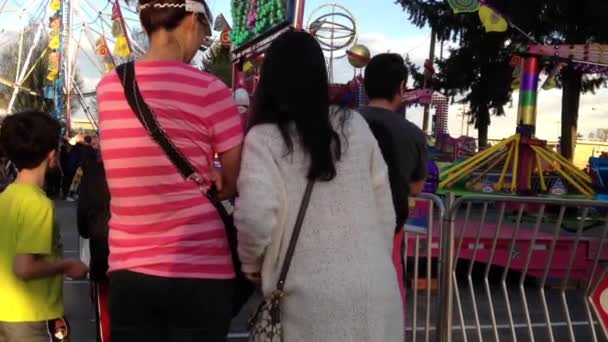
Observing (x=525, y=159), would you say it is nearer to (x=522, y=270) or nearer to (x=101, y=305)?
(x=522, y=270)

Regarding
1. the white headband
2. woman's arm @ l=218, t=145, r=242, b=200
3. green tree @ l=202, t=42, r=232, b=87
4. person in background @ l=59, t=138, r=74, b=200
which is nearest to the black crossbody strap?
woman's arm @ l=218, t=145, r=242, b=200

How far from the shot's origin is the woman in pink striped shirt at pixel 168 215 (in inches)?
85.4

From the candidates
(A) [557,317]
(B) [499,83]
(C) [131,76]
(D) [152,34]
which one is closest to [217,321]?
(C) [131,76]

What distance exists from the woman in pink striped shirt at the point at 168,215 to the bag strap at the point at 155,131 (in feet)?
0.05

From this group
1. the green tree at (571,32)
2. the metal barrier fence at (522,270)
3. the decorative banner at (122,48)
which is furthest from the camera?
the decorative banner at (122,48)

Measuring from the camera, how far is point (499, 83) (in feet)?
101

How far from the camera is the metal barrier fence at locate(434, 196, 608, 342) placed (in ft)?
14.4

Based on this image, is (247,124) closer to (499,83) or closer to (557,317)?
(557,317)

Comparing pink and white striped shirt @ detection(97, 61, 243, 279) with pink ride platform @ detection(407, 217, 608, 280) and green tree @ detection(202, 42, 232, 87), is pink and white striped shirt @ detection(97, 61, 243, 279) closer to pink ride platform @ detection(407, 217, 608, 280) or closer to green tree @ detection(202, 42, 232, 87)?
pink ride platform @ detection(407, 217, 608, 280)

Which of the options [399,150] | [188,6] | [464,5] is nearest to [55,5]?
[464,5]

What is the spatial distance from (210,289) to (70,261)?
95 cm

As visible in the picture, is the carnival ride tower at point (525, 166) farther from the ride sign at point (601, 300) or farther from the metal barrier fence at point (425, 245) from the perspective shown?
the ride sign at point (601, 300)

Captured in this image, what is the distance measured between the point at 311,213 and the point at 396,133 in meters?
1.19

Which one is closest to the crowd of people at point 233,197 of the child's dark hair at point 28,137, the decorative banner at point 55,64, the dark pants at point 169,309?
the dark pants at point 169,309
